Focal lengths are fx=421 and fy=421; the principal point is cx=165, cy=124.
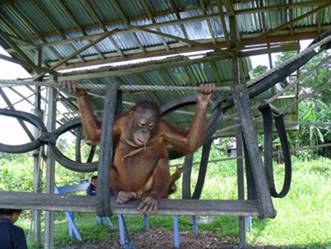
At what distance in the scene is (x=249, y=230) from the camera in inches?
251

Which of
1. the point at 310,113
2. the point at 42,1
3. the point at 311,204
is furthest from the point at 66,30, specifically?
the point at 310,113

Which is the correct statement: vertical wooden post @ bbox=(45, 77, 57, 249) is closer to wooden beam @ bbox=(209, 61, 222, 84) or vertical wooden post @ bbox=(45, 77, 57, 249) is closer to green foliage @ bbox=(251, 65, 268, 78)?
wooden beam @ bbox=(209, 61, 222, 84)

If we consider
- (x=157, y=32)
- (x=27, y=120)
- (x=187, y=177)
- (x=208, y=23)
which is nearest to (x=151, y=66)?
(x=157, y=32)

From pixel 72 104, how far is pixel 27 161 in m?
7.35

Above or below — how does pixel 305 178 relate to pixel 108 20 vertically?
below

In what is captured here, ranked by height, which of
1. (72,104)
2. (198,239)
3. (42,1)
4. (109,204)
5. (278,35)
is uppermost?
(42,1)

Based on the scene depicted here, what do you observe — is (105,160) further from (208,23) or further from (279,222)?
(279,222)

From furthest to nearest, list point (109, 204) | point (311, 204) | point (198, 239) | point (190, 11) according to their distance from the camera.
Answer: point (311, 204) < point (198, 239) < point (190, 11) < point (109, 204)

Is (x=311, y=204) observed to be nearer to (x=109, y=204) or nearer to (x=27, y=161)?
(x=109, y=204)

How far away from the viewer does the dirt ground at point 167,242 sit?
565 centimetres

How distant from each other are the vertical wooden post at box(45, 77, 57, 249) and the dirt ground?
1.18 meters

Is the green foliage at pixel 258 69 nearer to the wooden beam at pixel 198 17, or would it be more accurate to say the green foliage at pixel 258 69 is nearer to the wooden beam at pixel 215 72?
the wooden beam at pixel 215 72

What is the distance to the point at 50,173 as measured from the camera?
4910 mm

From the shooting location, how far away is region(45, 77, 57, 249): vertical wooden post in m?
4.79
